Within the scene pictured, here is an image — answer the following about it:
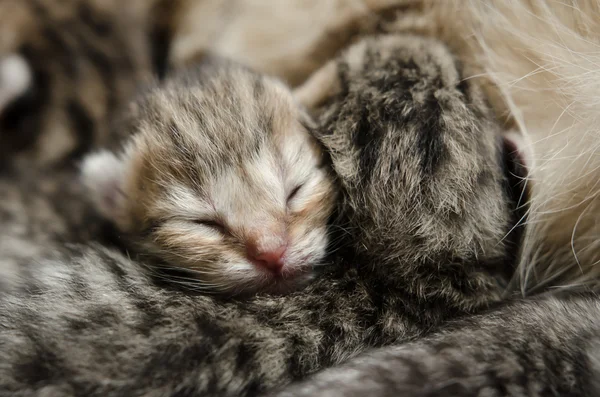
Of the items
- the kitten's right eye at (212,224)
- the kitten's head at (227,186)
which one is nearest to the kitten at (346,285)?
the kitten's head at (227,186)

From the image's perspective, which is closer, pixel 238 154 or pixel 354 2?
pixel 238 154

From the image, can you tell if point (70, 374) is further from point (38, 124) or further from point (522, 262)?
point (38, 124)

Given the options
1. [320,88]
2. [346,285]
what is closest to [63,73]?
[320,88]

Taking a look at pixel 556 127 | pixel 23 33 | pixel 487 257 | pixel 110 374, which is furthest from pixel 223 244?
pixel 23 33

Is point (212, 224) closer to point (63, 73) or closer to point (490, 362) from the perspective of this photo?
point (490, 362)

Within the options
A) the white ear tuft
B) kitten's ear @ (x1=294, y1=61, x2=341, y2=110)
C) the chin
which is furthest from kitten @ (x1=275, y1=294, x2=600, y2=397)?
the white ear tuft

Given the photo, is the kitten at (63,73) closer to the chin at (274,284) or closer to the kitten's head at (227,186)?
the kitten's head at (227,186)
